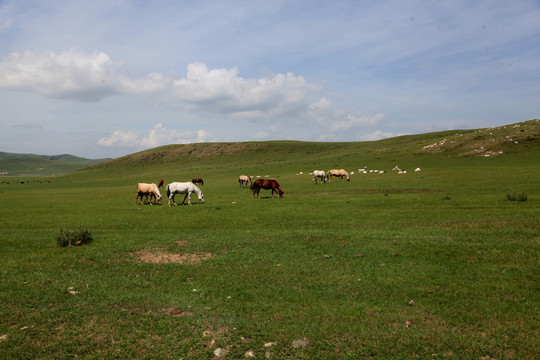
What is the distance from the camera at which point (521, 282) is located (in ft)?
27.0

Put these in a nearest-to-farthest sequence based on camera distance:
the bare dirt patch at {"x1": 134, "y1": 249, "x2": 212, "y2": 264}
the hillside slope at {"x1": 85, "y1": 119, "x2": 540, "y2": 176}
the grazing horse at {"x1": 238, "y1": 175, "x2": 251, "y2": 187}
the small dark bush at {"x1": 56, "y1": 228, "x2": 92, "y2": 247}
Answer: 1. the bare dirt patch at {"x1": 134, "y1": 249, "x2": 212, "y2": 264}
2. the small dark bush at {"x1": 56, "y1": 228, "x2": 92, "y2": 247}
3. the grazing horse at {"x1": 238, "y1": 175, "x2": 251, "y2": 187}
4. the hillside slope at {"x1": 85, "y1": 119, "x2": 540, "y2": 176}

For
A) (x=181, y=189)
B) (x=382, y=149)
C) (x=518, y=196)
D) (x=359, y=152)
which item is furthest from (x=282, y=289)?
(x=382, y=149)

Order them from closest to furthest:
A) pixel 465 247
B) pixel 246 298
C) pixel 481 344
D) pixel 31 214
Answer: pixel 481 344, pixel 246 298, pixel 465 247, pixel 31 214

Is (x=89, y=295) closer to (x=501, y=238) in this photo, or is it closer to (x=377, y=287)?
(x=377, y=287)

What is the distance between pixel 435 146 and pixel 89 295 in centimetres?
8653

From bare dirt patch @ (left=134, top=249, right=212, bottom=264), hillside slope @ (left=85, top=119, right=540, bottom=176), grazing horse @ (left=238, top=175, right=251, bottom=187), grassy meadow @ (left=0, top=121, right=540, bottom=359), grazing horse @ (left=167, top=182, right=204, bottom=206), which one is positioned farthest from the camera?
hillside slope @ (left=85, top=119, right=540, bottom=176)

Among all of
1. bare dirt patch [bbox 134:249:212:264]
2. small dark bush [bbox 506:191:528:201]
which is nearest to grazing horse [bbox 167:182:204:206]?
bare dirt patch [bbox 134:249:212:264]

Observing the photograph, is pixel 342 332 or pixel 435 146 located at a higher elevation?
pixel 435 146

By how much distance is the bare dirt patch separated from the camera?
11195mm

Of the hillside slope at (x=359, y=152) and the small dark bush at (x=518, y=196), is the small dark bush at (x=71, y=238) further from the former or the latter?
the hillside slope at (x=359, y=152)

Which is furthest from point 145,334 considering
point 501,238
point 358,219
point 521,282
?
point 358,219

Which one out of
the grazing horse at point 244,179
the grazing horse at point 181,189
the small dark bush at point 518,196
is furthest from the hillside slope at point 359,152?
the grazing horse at point 181,189

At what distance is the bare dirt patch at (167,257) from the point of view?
36.7ft

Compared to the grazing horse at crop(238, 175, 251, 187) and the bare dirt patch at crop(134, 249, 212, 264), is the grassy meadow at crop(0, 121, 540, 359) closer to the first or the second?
the bare dirt patch at crop(134, 249, 212, 264)
